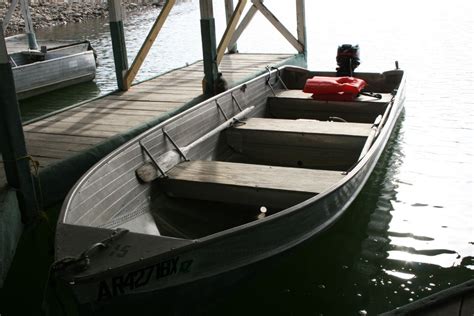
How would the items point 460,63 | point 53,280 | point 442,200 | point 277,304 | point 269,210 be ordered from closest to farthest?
point 53,280 < point 277,304 < point 269,210 < point 442,200 < point 460,63

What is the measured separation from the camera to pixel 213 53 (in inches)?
325

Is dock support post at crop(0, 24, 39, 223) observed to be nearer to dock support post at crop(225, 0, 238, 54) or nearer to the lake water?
the lake water

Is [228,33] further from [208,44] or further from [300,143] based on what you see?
[300,143]

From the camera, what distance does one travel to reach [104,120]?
23.1 ft

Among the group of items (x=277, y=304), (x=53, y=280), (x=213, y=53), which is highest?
(x=213, y=53)

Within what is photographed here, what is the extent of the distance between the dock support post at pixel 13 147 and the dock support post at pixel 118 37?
3.69 meters

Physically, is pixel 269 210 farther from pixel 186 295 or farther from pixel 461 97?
pixel 461 97

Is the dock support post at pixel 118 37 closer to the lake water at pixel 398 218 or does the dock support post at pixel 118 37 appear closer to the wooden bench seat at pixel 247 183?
the lake water at pixel 398 218

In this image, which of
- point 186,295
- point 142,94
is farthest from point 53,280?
point 142,94

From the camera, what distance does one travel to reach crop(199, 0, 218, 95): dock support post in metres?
7.91

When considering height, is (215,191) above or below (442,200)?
above

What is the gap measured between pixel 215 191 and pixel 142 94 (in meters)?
3.85

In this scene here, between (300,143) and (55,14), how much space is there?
80.9ft

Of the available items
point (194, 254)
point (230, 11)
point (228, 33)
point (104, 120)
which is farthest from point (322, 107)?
point (230, 11)
